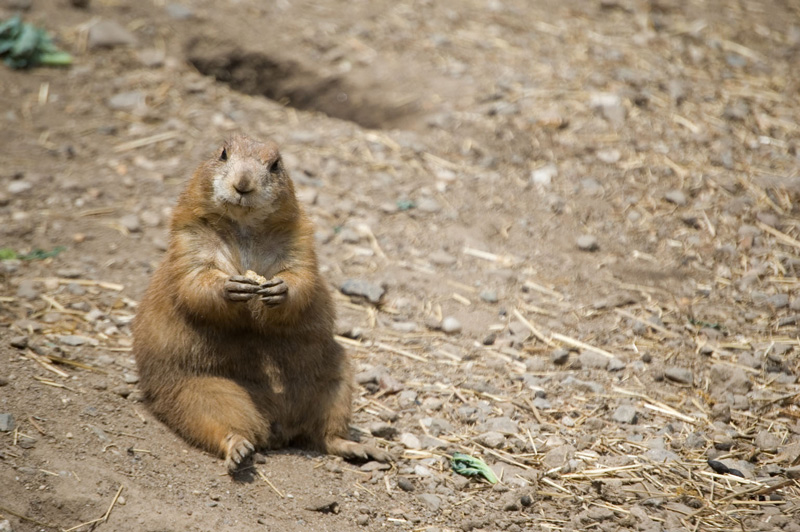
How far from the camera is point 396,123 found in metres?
7.33

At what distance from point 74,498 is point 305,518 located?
3.07 feet

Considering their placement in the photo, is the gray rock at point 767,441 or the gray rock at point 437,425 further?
the gray rock at point 437,425

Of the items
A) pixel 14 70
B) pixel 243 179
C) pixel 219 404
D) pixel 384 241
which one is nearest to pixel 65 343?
pixel 219 404

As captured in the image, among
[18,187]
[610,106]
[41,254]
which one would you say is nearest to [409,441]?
[41,254]

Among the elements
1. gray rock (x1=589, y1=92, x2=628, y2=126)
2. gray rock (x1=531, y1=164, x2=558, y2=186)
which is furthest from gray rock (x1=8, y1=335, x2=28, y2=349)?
gray rock (x1=589, y1=92, x2=628, y2=126)

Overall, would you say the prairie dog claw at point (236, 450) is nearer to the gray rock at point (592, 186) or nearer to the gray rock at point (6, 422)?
the gray rock at point (6, 422)

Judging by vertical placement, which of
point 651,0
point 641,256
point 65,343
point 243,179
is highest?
point 651,0

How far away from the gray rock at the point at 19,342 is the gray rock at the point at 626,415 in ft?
10.3

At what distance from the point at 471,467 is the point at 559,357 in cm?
111

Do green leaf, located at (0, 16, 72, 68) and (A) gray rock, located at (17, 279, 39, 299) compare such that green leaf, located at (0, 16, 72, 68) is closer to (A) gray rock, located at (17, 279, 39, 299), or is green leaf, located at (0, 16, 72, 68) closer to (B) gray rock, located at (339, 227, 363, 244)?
(A) gray rock, located at (17, 279, 39, 299)

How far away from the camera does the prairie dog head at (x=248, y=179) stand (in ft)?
12.2

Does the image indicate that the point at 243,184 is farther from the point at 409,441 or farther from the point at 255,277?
the point at 409,441

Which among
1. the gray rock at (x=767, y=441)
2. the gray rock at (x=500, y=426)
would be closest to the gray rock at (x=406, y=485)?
the gray rock at (x=500, y=426)

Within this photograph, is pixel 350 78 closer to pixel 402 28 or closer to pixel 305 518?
pixel 402 28
